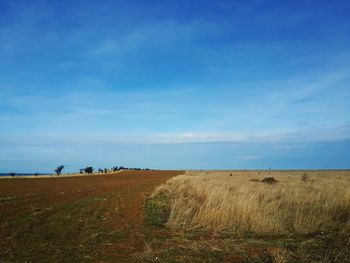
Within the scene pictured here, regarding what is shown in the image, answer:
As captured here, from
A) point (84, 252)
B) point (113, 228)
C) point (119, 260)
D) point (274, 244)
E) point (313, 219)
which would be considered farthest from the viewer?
point (313, 219)

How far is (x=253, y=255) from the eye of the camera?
9.91m

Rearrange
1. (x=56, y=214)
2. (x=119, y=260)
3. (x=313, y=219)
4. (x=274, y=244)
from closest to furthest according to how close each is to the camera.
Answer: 1. (x=119, y=260)
2. (x=274, y=244)
3. (x=313, y=219)
4. (x=56, y=214)

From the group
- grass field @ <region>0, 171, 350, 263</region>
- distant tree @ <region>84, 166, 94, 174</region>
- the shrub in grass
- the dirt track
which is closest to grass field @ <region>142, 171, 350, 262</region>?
grass field @ <region>0, 171, 350, 263</region>

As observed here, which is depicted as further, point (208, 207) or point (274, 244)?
point (208, 207)

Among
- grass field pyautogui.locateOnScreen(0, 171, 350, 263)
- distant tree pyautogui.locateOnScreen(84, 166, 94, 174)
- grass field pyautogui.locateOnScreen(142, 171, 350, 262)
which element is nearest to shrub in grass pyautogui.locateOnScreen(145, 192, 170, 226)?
grass field pyautogui.locateOnScreen(0, 171, 350, 263)

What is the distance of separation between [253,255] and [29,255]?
510cm

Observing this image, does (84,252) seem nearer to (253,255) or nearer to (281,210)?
(253,255)

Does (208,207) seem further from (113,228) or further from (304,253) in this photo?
(304,253)

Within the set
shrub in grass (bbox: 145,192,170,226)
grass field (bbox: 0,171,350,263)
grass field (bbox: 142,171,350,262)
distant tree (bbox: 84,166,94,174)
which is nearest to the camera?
grass field (bbox: 0,171,350,263)

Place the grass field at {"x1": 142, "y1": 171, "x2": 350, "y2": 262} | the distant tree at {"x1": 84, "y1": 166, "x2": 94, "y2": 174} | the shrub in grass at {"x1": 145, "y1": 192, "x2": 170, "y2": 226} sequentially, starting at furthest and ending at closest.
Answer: the distant tree at {"x1": 84, "y1": 166, "x2": 94, "y2": 174} < the shrub in grass at {"x1": 145, "y1": 192, "x2": 170, "y2": 226} < the grass field at {"x1": 142, "y1": 171, "x2": 350, "y2": 262}

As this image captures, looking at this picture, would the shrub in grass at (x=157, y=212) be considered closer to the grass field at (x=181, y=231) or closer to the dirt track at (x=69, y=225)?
the grass field at (x=181, y=231)

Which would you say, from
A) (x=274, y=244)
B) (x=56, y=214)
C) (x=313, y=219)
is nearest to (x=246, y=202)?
(x=313, y=219)

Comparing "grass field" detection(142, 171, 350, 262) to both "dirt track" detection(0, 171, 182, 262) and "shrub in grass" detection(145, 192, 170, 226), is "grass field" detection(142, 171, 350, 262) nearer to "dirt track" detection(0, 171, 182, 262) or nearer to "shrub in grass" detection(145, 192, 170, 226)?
"shrub in grass" detection(145, 192, 170, 226)

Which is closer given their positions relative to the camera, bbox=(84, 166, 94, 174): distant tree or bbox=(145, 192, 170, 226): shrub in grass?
bbox=(145, 192, 170, 226): shrub in grass
